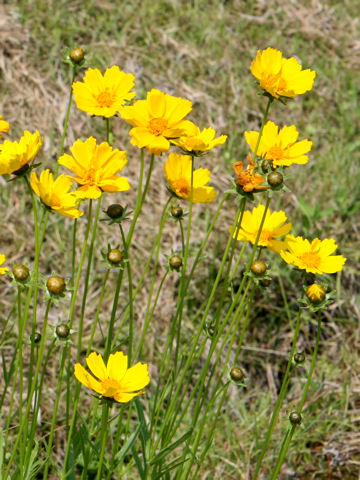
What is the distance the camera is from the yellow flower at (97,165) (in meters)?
1.34

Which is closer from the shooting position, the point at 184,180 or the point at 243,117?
the point at 184,180

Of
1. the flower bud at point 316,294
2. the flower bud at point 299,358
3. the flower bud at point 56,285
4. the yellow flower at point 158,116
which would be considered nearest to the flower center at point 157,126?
the yellow flower at point 158,116

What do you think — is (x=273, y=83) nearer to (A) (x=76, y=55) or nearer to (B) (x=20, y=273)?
(A) (x=76, y=55)

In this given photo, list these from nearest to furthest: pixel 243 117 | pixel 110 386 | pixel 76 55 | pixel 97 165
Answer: pixel 110 386 → pixel 97 165 → pixel 76 55 → pixel 243 117

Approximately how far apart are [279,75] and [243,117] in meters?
1.92

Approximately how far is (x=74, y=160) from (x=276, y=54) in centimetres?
52

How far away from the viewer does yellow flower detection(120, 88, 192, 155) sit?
4.35 feet

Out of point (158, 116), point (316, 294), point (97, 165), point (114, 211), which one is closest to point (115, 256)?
point (114, 211)

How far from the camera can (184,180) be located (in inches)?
61.4

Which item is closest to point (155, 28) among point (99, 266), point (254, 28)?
point (254, 28)

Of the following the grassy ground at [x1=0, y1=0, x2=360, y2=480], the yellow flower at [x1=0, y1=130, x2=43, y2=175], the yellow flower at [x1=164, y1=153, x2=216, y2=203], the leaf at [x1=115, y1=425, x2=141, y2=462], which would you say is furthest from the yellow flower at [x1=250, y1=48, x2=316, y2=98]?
the grassy ground at [x1=0, y1=0, x2=360, y2=480]

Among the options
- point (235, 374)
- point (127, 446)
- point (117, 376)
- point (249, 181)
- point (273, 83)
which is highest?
point (273, 83)

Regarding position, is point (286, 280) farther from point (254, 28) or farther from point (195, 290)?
point (254, 28)

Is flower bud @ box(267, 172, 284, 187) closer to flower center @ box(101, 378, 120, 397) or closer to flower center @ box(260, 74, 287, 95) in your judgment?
flower center @ box(260, 74, 287, 95)
